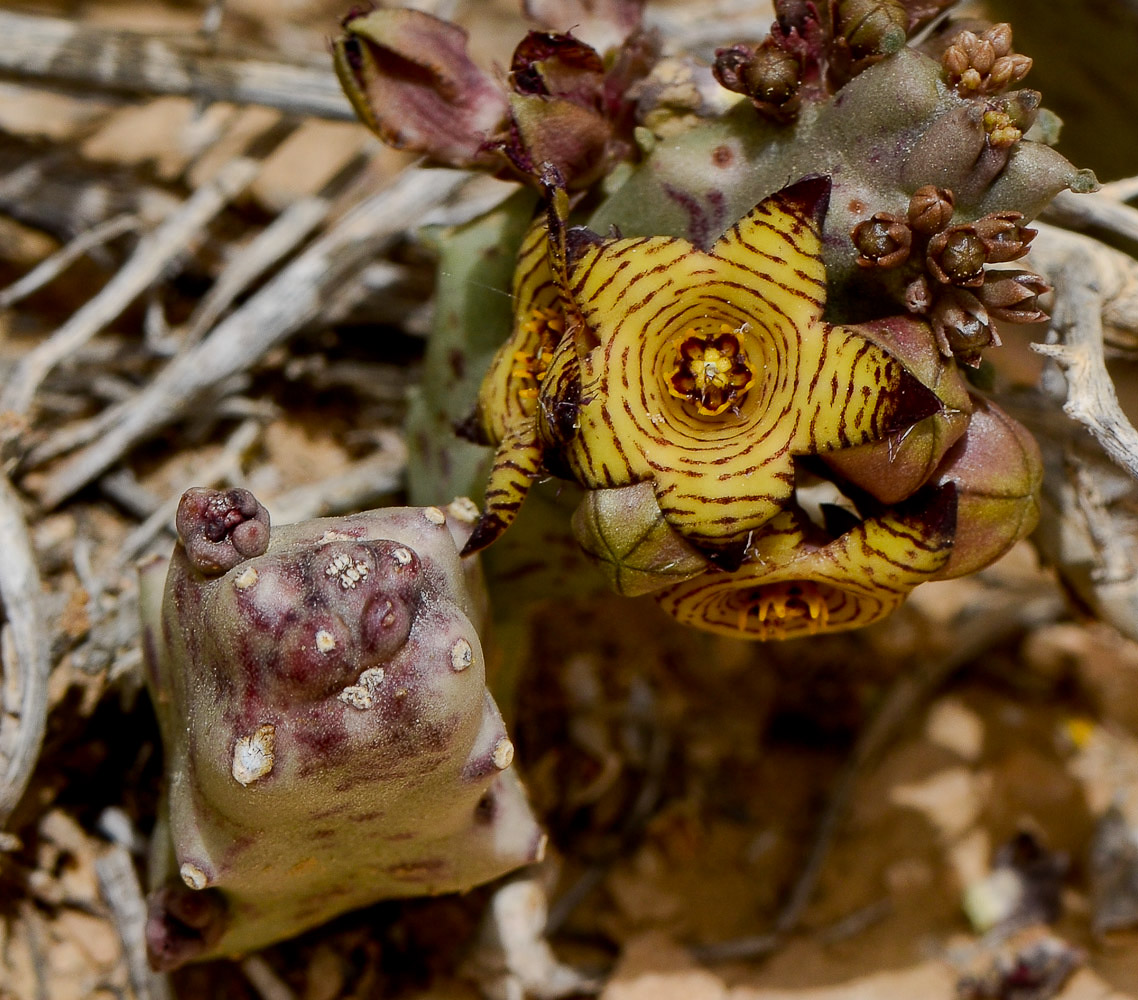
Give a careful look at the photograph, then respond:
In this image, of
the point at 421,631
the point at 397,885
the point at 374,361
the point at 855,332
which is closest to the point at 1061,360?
the point at 855,332

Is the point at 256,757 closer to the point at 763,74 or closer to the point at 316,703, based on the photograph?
the point at 316,703

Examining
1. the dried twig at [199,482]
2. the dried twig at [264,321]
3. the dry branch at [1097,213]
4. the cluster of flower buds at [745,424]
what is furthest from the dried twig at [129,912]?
the dry branch at [1097,213]

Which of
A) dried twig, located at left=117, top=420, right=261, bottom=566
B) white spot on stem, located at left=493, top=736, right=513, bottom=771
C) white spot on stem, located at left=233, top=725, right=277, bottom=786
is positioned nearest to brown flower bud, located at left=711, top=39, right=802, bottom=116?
white spot on stem, located at left=493, top=736, right=513, bottom=771

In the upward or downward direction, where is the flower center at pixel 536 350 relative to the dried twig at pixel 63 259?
upward

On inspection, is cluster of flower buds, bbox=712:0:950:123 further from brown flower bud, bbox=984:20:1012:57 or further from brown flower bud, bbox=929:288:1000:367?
brown flower bud, bbox=929:288:1000:367

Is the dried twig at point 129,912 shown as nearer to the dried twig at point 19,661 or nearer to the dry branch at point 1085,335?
the dried twig at point 19,661

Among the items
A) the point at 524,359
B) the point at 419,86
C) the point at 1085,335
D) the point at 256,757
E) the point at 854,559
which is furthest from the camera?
the point at 1085,335

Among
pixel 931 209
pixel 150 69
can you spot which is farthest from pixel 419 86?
pixel 150 69

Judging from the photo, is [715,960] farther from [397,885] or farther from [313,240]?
[313,240]
